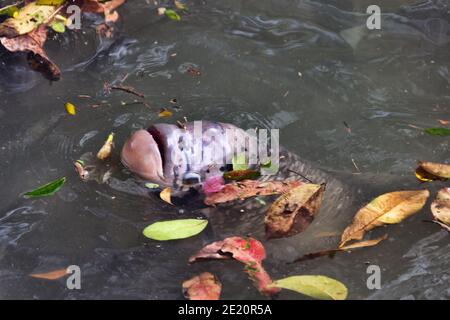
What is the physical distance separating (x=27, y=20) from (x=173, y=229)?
150 centimetres

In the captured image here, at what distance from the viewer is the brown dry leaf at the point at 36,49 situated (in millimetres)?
3029

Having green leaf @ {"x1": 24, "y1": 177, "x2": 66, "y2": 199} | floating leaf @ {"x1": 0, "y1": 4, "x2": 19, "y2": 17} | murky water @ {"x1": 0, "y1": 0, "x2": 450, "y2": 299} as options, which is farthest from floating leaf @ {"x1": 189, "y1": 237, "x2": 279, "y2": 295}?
floating leaf @ {"x1": 0, "y1": 4, "x2": 19, "y2": 17}

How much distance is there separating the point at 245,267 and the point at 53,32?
Result: 6.01ft

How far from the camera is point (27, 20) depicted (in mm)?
3070

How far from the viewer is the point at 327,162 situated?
2.70 meters

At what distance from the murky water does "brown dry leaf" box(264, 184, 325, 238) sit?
4cm

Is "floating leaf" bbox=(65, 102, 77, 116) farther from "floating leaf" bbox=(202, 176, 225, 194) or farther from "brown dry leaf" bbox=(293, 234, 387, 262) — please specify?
"brown dry leaf" bbox=(293, 234, 387, 262)

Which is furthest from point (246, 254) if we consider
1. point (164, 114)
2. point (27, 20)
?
point (27, 20)

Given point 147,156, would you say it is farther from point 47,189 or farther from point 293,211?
point 293,211

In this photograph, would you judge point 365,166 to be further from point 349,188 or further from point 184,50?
point 184,50

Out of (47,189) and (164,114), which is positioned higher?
(164,114)

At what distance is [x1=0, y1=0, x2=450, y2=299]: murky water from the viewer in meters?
2.20

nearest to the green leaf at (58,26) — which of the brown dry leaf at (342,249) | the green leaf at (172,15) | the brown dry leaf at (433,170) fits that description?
the green leaf at (172,15)

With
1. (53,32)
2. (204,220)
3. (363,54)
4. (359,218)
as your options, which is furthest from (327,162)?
(53,32)
